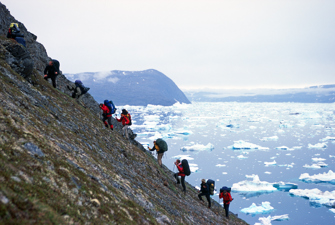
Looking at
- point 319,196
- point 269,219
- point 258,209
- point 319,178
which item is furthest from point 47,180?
point 319,178

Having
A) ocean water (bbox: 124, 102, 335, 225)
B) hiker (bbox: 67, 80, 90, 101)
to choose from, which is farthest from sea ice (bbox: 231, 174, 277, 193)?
hiker (bbox: 67, 80, 90, 101)

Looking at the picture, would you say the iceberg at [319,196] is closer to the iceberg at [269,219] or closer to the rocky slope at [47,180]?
the iceberg at [269,219]

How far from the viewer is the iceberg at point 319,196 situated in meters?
44.3

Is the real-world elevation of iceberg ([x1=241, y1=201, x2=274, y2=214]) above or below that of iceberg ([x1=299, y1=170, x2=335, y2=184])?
below

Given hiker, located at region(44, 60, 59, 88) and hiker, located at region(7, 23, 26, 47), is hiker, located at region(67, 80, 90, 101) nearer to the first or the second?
hiker, located at region(44, 60, 59, 88)

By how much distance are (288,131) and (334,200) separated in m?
82.0

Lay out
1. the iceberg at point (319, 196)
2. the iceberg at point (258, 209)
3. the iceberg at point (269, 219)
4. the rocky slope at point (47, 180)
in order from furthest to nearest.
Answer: the iceberg at point (319, 196) → the iceberg at point (258, 209) → the iceberg at point (269, 219) → the rocky slope at point (47, 180)

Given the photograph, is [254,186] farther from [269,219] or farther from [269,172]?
[269,172]

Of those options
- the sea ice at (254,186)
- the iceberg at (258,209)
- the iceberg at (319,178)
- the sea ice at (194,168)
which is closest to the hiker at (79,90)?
the iceberg at (258,209)

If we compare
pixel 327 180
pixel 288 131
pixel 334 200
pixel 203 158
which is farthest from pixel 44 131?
pixel 288 131

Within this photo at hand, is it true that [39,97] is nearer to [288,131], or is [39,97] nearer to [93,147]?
[93,147]

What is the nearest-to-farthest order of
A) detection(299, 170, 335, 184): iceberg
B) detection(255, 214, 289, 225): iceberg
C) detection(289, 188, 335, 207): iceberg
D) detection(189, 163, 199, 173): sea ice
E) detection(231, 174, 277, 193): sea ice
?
1. detection(255, 214, 289, 225): iceberg
2. detection(289, 188, 335, 207): iceberg
3. detection(231, 174, 277, 193): sea ice
4. detection(299, 170, 335, 184): iceberg
5. detection(189, 163, 199, 173): sea ice

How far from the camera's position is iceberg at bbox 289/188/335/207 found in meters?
44.3

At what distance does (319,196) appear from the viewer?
44938mm
